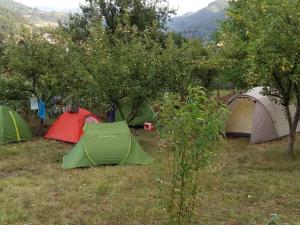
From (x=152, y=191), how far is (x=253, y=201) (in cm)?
229

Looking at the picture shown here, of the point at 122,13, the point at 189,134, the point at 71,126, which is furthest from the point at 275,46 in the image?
the point at 122,13

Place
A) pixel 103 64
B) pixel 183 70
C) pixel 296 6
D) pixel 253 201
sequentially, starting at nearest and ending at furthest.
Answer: pixel 253 201
pixel 296 6
pixel 103 64
pixel 183 70

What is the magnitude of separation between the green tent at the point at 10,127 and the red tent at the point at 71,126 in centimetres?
108

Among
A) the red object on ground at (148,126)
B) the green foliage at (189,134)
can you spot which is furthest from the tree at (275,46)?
the red object on ground at (148,126)

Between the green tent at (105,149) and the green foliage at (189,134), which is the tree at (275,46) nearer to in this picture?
the green tent at (105,149)

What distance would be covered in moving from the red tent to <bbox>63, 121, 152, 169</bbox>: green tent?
11.1ft

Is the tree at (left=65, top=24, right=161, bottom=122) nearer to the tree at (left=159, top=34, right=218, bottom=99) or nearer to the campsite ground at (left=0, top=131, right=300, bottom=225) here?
the tree at (left=159, top=34, right=218, bottom=99)

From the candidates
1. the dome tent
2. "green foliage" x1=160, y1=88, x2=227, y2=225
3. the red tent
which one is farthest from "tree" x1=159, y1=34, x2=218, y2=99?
"green foliage" x1=160, y1=88, x2=227, y2=225

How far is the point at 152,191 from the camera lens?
33.3ft

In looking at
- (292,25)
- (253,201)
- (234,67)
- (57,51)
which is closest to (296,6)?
(292,25)

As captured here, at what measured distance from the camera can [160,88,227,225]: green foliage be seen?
546 cm

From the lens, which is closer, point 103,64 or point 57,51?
point 103,64

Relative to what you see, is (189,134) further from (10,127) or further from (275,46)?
(10,127)

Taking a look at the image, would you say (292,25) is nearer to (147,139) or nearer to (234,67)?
(234,67)
